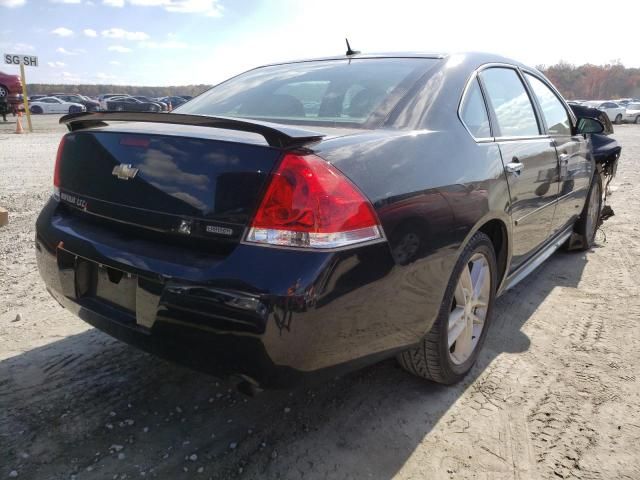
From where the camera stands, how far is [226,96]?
2902mm

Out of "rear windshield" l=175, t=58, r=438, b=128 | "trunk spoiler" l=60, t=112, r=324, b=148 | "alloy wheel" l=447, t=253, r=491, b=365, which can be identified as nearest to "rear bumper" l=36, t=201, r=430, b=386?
"trunk spoiler" l=60, t=112, r=324, b=148

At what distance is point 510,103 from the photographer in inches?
120

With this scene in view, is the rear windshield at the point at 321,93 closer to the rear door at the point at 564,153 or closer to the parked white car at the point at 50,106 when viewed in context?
the rear door at the point at 564,153

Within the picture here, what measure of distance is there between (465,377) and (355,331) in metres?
1.11

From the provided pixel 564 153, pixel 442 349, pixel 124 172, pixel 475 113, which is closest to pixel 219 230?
pixel 124 172

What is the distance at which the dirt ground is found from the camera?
6.41ft

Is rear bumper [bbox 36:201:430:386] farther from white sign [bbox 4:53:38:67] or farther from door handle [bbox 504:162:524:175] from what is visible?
white sign [bbox 4:53:38:67]

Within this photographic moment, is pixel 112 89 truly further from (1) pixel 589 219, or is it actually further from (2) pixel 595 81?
(1) pixel 589 219

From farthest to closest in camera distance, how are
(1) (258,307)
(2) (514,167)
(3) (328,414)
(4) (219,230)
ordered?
(2) (514,167)
(3) (328,414)
(4) (219,230)
(1) (258,307)

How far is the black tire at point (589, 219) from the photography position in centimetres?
453

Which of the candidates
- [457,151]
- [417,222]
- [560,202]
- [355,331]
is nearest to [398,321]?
[355,331]

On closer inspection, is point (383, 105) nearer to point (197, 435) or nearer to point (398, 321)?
point (398, 321)

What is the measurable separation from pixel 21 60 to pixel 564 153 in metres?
18.4

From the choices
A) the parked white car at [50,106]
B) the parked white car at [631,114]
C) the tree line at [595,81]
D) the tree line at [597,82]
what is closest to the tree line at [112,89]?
the tree line at [595,81]
